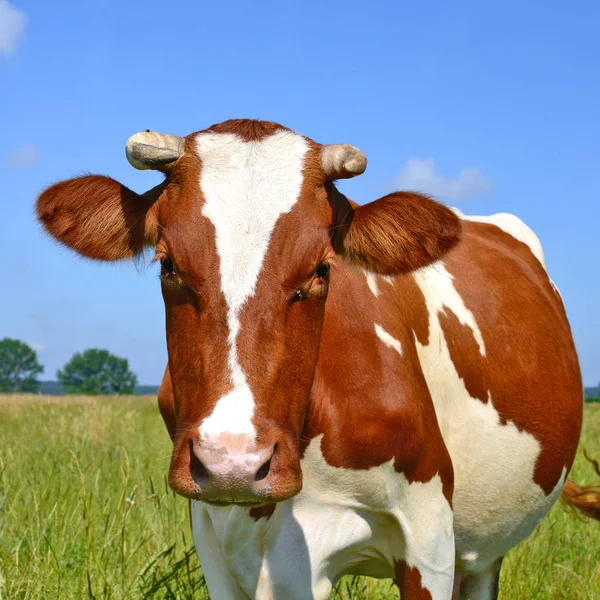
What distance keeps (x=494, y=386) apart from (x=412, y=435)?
1056 mm

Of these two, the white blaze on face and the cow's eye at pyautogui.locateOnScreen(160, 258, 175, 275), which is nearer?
the white blaze on face

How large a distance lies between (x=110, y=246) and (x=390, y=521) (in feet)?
5.32

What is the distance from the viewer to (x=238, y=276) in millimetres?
2695

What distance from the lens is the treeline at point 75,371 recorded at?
120 m

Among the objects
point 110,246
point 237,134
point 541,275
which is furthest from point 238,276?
point 541,275

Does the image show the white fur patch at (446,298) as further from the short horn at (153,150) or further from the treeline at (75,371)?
the treeline at (75,371)

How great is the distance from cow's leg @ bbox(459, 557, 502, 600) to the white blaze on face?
3.26m

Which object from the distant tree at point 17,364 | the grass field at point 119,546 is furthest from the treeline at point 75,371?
the grass field at point 119,546

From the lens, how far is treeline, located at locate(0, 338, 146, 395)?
12006 cm

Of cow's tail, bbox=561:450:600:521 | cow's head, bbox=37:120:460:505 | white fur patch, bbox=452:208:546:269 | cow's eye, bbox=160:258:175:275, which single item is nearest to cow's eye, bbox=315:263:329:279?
cow's head, bbox=37:120:460:505

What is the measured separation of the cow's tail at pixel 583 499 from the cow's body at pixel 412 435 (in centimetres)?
122

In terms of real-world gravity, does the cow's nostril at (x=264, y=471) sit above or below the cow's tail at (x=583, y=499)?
above

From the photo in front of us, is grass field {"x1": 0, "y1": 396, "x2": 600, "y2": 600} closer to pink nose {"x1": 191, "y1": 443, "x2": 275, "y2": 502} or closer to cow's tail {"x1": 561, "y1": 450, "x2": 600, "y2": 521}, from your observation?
cow's tail {"x1": 561, "y1": 450, "x2": 600, "y2": 521}

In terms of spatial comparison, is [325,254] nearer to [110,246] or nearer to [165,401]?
[110,246]
